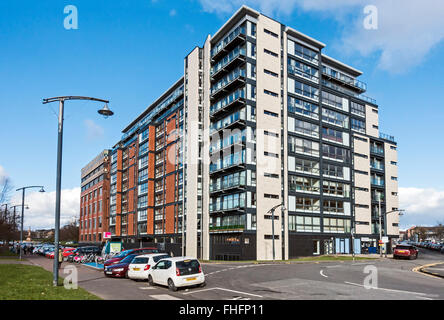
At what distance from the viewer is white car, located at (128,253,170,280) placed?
21.1 metres

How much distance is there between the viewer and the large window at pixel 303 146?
53.9 metres

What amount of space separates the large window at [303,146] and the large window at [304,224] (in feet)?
29.5

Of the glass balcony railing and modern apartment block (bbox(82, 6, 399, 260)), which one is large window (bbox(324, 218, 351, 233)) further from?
the glass balcony railing

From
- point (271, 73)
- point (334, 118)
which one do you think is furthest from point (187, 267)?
point (334, 118)

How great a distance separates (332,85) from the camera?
62906 mm

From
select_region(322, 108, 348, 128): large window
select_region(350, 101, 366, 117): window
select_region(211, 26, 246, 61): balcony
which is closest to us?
select_region(211, 26, 246, 61): balcony

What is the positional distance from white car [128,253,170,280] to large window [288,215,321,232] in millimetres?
32528

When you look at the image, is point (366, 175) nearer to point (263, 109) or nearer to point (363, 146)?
point (363, 146)

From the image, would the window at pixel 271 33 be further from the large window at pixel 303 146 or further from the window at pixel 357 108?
the window at pixel 357 108

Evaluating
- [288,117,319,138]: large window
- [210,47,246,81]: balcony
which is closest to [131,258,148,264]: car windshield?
[210,47,246,81]: balcony

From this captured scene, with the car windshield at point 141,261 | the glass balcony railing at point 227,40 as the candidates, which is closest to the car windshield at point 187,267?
the car windshield at point 141,261

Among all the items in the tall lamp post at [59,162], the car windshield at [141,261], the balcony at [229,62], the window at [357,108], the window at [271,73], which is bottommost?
the car windshield at [141,261]
